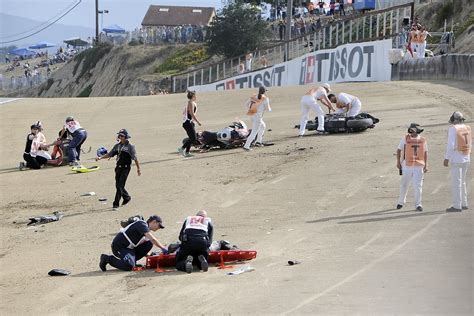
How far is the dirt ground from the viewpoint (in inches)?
458

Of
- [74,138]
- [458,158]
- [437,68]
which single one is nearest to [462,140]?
[458,158]

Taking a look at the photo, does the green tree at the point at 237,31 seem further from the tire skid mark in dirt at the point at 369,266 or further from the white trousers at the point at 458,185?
the tire skid mark in dirt at the point at 369,266

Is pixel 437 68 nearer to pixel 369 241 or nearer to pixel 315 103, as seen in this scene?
pixel 315 103

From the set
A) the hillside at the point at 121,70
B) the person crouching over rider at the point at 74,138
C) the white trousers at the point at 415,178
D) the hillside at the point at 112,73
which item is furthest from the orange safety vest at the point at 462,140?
the hillside at the point at 112,73

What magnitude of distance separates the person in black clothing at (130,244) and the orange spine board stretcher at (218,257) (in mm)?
180

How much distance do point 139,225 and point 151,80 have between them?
182 feet

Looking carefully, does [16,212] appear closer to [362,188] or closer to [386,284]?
[362,188]

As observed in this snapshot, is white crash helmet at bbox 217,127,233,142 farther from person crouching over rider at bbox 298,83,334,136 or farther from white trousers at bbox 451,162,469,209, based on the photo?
white trousers at bbox 451,162,469,209

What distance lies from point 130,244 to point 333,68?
28.6 m

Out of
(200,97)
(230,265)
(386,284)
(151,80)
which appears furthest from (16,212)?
(151,80)

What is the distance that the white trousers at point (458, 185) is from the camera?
16203 mm

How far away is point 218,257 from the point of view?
45.2ft

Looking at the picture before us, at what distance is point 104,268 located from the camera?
46.5ft

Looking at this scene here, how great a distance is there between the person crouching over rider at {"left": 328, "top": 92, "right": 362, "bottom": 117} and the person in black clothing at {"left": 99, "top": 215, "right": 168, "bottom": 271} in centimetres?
1231
